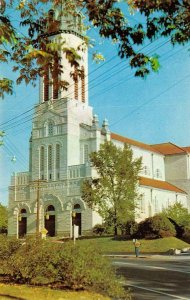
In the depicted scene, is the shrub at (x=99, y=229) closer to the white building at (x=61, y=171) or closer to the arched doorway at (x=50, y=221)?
the white building at (x=61, y=171)

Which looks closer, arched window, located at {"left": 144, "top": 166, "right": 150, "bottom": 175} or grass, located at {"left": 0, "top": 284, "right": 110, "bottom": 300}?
grass, located at {"left": 0, "top": 284, "right": 110, "bottom": 300}

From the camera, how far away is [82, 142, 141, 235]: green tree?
54.8 meters

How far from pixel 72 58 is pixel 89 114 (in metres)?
69.3

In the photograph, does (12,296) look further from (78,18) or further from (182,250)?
(182,250)

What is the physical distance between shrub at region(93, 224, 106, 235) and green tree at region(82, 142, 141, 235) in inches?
206

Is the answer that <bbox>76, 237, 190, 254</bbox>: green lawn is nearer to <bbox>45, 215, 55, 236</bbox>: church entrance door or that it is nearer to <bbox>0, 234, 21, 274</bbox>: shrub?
<bbox>45, 215, 55, 236</bbox>: church entrance door

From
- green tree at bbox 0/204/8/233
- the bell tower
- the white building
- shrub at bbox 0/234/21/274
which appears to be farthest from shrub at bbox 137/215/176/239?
green tree at bbox 0/204/8/233

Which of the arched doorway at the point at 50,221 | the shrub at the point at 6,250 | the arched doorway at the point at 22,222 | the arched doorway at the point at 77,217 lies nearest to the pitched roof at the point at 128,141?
the arched doorway at the point at 77,217

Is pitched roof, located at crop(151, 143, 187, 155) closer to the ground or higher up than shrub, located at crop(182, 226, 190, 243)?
higher up

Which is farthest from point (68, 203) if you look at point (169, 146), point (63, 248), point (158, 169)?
point (63, 248)

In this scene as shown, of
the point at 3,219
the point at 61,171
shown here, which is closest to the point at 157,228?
the point at 61,171

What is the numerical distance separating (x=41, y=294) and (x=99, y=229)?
166 feet

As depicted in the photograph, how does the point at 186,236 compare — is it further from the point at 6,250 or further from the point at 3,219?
the point at 3,219

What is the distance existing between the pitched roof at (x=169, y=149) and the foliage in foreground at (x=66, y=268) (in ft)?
254
